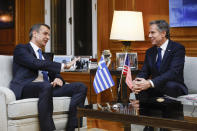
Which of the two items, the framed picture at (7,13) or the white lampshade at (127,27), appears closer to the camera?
the white lampshade at (127,27)

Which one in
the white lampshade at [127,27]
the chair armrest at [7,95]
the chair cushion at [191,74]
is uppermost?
the white lampshade at [127,27]

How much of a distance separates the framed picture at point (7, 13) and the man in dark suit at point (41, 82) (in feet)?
11.4

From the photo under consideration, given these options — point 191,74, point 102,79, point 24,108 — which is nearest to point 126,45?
point 191,74

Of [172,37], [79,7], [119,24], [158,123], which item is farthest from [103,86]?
[79,7]

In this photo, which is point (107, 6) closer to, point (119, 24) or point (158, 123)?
point (119, 24)

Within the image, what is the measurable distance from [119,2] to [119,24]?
85 cm

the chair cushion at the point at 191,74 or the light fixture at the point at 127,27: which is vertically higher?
the light fixture at the point at 127,27

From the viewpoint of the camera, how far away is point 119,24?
4.19 metres

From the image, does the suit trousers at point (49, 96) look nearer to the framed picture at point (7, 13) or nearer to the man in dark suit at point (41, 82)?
the man in dark suit at point (41, 82)

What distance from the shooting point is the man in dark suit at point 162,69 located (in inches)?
129

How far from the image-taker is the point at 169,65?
3.47m

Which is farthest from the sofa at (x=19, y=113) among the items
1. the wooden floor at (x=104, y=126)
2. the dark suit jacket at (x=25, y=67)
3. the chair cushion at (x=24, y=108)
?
the wooden floor at (x=104, y=126)

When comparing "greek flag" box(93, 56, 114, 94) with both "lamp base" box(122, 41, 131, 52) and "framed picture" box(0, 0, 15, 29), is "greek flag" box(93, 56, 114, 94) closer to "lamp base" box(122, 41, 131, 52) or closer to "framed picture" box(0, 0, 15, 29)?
"lamp base" box(122, 41, 131, 52)

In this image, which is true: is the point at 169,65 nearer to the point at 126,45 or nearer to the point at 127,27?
the point at 127,27
